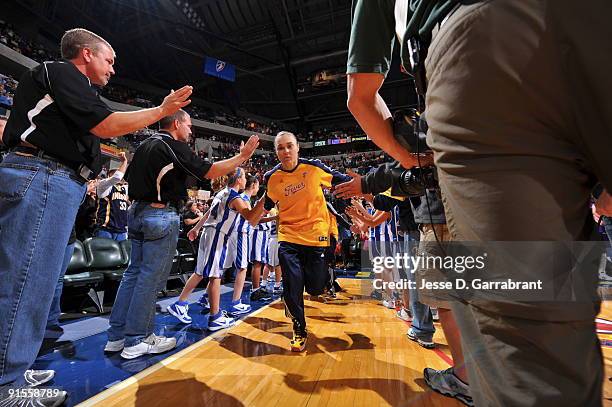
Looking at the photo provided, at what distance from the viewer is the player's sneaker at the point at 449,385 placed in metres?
1.83

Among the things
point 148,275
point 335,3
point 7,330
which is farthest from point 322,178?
point 335,3

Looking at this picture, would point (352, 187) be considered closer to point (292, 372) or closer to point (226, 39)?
point (292, 372)

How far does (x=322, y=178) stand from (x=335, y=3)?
16.4m

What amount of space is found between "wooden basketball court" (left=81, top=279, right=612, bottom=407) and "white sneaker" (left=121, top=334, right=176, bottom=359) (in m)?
0.15

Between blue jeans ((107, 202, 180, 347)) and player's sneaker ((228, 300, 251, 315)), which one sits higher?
blue jeans ((107, 202, 180, 347))

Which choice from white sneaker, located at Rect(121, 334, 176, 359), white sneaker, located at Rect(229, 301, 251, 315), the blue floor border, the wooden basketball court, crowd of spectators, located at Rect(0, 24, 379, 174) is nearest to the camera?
the wooden basketball court

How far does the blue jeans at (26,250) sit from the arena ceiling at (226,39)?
16908 millimetres

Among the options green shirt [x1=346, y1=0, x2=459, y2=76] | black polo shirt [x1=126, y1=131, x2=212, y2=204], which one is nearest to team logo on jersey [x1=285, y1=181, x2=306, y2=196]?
black polo shirt [x1=126, y1=131, x2=212, y2=204]

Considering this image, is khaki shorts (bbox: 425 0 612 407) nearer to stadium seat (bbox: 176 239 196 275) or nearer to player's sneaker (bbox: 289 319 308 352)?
player's sneaker (bbox: 289 319 308 352)

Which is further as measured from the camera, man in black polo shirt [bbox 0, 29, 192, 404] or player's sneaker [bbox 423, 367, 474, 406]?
player's sneaker [bbox 423, 367, 474, 406]

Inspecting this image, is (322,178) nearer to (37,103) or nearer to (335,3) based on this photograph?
(37,103)

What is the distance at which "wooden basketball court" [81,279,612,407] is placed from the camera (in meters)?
1.83

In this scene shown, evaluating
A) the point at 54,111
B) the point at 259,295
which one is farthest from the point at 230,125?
the point at 54,111

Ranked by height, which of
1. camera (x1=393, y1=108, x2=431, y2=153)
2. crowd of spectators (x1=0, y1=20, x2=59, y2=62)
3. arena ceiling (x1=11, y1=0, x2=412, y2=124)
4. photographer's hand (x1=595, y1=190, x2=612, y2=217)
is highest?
arena ceiling (x1=11, y1=0, x2=412, y2=124)
